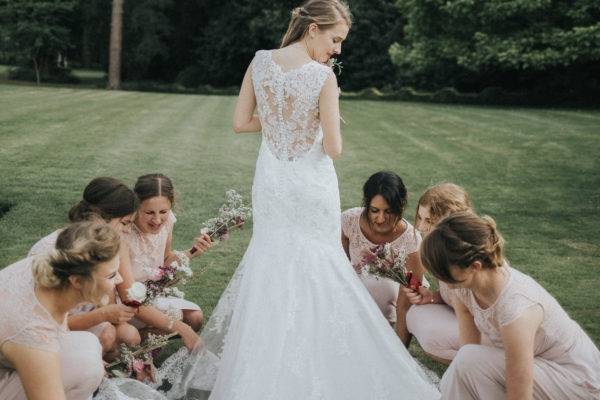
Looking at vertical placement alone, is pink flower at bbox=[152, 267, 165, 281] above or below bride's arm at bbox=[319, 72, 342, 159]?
below

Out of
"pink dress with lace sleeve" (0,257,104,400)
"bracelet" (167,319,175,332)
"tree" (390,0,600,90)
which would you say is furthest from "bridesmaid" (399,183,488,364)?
"tree" (390,0,600,90)

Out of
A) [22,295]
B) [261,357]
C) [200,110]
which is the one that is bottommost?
[200,110]

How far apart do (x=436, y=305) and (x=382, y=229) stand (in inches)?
27.2

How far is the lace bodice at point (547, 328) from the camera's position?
10.4 feet

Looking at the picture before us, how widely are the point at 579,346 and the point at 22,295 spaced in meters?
2.53

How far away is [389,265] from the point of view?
427 cm

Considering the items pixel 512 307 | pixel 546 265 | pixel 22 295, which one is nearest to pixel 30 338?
pixel 22 295

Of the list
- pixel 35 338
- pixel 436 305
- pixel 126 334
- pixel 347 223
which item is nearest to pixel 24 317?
pixel 35 338

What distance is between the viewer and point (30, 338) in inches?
110

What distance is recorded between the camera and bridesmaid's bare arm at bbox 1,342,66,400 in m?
2.76

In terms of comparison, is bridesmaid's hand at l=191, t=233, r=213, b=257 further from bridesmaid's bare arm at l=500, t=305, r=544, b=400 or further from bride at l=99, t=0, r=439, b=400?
bridesmaid's bare arm at l=500, t=305, r=544, b=400

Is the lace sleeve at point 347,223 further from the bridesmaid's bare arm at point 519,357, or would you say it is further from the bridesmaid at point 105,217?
the bridesmaid's bare arm at point 519,357

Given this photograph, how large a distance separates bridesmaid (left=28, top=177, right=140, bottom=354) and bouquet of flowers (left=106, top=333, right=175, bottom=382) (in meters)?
0.12

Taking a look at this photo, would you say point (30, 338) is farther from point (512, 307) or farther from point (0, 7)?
point (0, 7)
